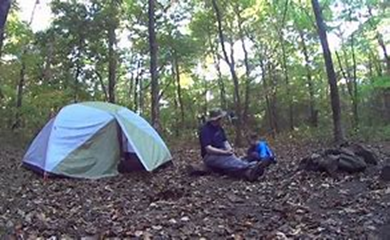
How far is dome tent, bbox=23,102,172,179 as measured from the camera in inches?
365

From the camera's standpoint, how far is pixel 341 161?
770cm

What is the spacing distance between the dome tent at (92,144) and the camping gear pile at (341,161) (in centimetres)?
304

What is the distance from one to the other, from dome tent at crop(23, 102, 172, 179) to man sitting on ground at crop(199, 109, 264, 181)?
142cm

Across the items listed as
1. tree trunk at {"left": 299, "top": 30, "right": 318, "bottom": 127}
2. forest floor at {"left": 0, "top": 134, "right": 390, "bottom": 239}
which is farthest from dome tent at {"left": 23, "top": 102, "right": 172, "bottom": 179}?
tree trunk at {"left": 299, "top": 30, "right": 318, "bottom": 127}

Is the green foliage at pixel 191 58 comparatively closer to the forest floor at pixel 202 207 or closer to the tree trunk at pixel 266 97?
the tree trunk at pixel 266 97

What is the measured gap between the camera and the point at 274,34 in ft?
85.6

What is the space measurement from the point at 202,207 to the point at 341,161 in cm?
260

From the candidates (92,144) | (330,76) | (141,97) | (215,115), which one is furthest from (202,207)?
(141,97)

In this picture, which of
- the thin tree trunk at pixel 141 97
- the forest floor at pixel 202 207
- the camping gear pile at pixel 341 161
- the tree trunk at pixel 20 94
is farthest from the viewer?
the thin tree trunk at pixel 141 97

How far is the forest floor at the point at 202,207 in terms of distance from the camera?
5094 millimetres

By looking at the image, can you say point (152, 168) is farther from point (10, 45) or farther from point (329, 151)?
point (10, 45)

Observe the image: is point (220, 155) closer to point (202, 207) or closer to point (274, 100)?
point (202, 207)

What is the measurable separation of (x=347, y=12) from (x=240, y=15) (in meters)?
5.01

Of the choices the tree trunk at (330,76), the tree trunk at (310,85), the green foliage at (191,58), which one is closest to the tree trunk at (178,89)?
the green foliage at (191,58)
